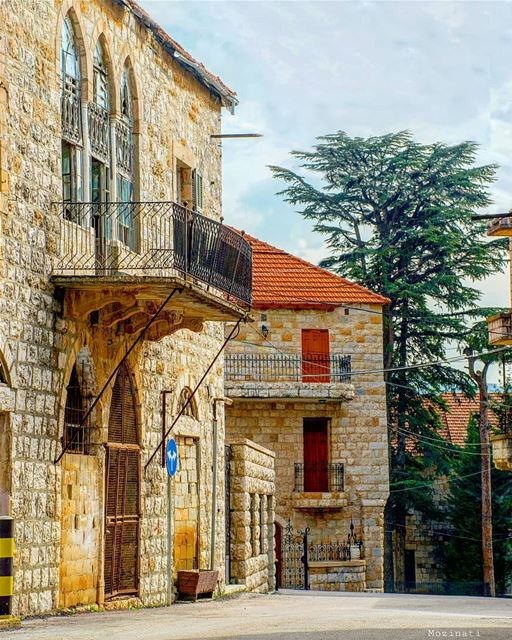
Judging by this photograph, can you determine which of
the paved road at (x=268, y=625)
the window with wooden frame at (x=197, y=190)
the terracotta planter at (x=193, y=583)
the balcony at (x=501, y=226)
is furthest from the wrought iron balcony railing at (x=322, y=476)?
the paved road at (x=268, y=625)

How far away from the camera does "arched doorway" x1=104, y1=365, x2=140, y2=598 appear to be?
1909 centimetres

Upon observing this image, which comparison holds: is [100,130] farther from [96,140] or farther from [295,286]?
[295,286]

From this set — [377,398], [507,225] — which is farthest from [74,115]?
[377,398]

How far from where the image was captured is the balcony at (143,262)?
1747 centimetres

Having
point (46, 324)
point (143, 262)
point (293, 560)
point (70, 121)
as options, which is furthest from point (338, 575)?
point (46, 324)

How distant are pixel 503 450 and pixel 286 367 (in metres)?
7.02

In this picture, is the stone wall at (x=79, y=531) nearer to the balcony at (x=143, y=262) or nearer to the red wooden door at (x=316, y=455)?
the balcony at (x=143, y=262)

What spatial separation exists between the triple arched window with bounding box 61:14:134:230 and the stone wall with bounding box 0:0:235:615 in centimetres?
13

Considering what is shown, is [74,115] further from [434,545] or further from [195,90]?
[434,545]

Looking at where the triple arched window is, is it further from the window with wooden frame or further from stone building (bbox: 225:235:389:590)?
stone building (bbox: 225:235:389:590)

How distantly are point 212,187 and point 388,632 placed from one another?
43.0 ft

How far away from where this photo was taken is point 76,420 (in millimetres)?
18219

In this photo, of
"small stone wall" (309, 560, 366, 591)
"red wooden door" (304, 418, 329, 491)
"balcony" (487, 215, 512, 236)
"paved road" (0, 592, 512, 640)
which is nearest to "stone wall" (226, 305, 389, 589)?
"red wooden door" (304, 418, 329, 491)

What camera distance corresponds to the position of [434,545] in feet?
176
